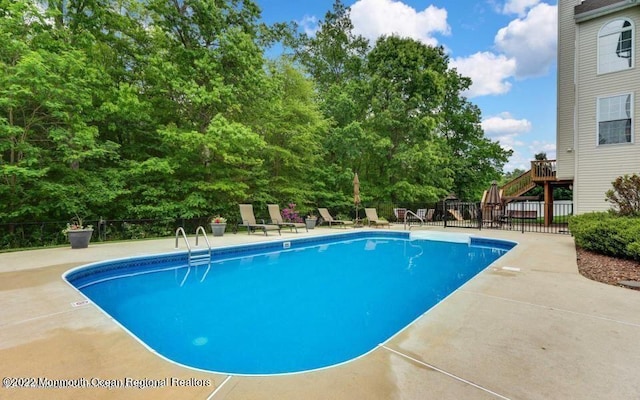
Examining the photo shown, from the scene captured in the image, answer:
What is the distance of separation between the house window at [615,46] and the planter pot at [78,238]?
1606 centimetres

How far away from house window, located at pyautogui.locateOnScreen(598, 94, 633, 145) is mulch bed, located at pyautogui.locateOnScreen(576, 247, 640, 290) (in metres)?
6.04

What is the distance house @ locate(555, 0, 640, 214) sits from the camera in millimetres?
9836

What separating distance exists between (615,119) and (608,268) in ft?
25.2

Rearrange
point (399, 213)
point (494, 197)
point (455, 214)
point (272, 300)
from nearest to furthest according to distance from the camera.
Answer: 1. point (272, 300)
2. point (494, 197)
3. point (399, 213)
4. point (455, 214)

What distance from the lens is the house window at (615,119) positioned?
991 centimetres

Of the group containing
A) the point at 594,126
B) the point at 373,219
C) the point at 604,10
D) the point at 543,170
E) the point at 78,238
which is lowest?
the point at 78,238

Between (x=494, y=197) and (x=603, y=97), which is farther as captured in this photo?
(x=494, y=197)

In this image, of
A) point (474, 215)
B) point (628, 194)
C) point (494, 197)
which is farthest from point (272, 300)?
point (474, 215)

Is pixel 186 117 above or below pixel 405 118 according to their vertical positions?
below

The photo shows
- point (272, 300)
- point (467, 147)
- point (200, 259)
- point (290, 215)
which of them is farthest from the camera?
point (467, 147)

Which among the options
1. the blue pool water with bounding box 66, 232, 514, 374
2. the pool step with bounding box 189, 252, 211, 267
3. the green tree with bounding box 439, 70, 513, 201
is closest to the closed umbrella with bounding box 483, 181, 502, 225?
the blue pool water with bounding box 66, 232, 514, 374

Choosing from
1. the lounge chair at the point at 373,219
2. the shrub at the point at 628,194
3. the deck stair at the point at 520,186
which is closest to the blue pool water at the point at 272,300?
the shrub at the point at 628,194

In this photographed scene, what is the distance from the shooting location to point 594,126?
34.2 ft

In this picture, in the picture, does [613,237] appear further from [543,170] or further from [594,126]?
[543,170]
